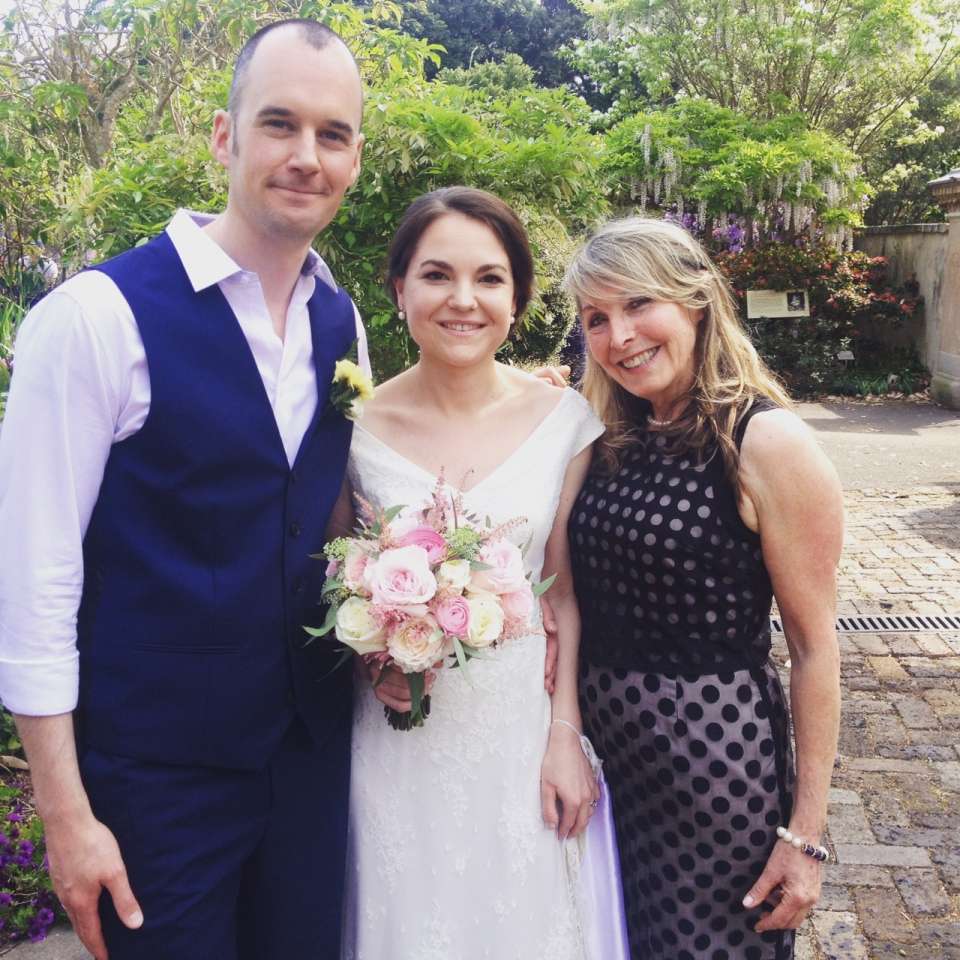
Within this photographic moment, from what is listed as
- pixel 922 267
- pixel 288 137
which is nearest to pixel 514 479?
pixel 288 137

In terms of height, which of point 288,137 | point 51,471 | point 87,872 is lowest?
point 87,872

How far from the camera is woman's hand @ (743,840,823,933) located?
6.97 feet

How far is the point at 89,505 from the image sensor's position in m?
1.87

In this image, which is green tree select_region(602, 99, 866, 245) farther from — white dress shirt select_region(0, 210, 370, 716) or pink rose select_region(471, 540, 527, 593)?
white dress shirt select_region(0, 210, 370, 716)

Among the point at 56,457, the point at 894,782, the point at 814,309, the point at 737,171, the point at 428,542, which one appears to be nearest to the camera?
the point at 56,457

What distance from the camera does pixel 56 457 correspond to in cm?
178

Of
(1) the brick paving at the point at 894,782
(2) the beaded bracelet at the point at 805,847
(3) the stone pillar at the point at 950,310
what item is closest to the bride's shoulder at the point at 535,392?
(2) the beaded bracelet at the point at 805,847

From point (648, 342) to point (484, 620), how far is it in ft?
2.77

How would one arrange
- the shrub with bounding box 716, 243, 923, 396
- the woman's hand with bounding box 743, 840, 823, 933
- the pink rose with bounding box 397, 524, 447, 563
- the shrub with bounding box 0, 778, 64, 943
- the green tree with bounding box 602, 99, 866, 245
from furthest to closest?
the shrub with bounding box 716, 243, 923, 396 → the green tree with bounding box 602, 99, 866, 245 → the shrub with bounding box 0, 778, 64, 943 → the woman's hand with bounding box 743, 840, 823, 933 → the pink rose with bounding box 397, 524, 447, 563

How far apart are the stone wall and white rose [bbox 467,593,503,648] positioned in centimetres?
1393

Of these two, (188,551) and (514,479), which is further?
(514,479)

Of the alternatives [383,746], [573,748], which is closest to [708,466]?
[573,748]

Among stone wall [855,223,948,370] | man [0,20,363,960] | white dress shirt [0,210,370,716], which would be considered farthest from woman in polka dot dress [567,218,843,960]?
stone wall [855,223,948,370]

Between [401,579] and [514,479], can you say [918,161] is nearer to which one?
[514,479]
